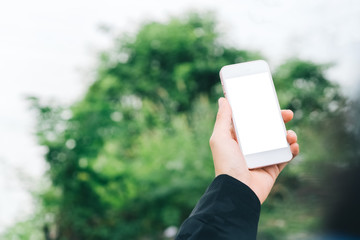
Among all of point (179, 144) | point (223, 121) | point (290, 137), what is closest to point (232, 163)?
point (223, 121)

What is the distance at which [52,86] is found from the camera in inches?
197

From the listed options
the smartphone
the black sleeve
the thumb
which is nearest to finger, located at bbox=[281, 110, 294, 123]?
the smartphone

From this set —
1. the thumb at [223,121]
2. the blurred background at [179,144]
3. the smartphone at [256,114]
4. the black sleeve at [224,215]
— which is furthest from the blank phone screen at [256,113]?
the blurred background at [179,144]

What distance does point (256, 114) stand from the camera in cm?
98

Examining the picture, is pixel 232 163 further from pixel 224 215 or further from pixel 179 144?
pixel 179 144

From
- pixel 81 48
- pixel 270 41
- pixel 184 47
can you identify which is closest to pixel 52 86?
pixel 81 48

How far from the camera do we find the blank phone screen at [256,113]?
94 centimetres

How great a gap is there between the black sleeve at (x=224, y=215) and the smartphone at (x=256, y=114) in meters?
0.25

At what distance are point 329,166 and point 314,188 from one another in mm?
283

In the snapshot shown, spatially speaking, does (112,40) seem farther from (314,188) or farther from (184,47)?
(314,188)

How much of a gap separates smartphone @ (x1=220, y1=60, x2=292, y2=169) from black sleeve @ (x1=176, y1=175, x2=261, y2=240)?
0.25 m

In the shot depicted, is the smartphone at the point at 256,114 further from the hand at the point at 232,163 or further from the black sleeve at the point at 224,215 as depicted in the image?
the black sleeve at the point at 224,215

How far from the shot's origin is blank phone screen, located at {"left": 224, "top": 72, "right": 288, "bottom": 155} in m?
0.94

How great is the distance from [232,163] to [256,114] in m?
0.24
